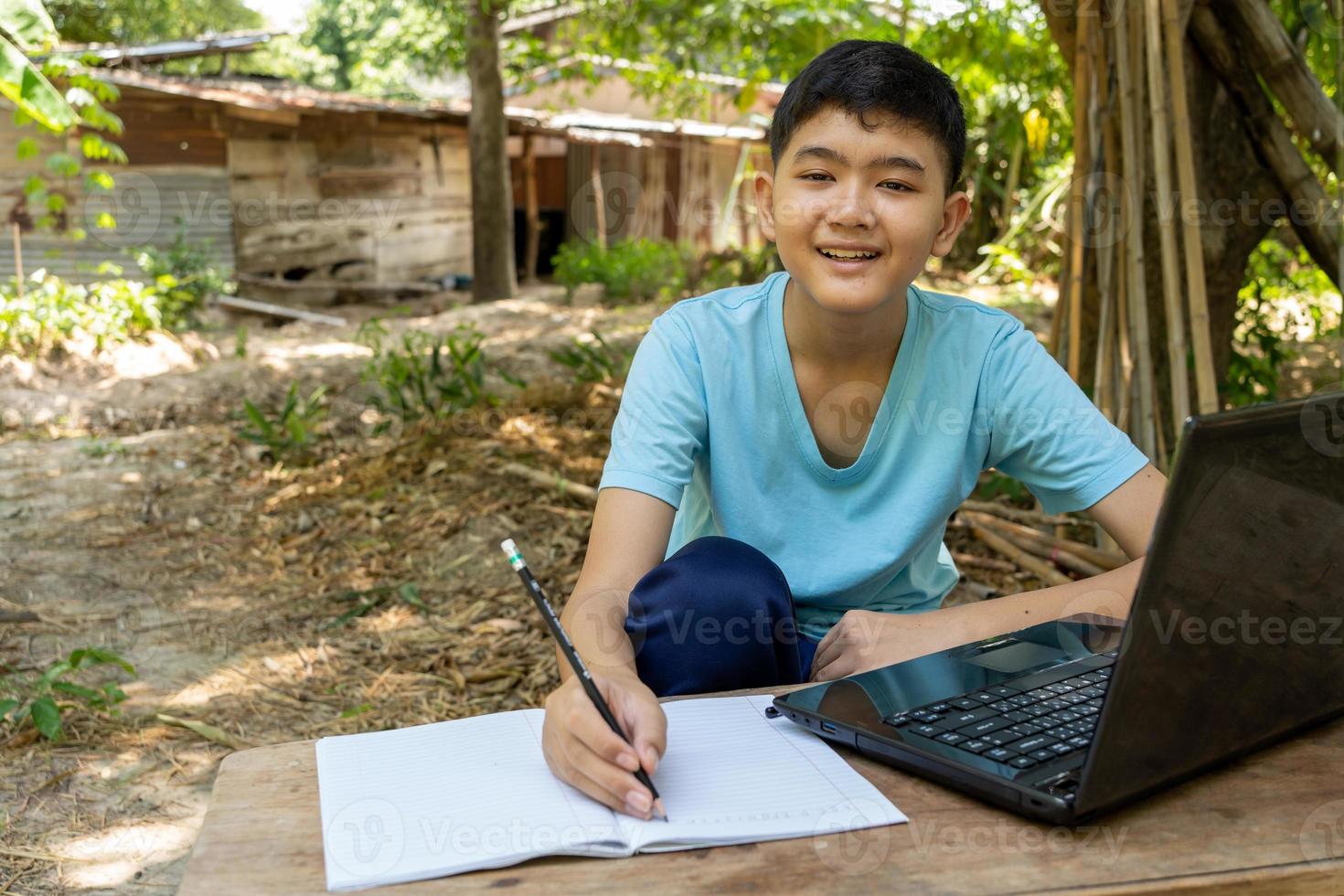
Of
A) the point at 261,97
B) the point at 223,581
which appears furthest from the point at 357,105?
the point at 223,581

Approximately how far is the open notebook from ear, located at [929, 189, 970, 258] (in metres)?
0.95

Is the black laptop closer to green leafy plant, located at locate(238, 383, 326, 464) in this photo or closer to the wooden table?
the wooden table

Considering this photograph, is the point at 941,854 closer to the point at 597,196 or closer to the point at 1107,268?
the point at 1107,268

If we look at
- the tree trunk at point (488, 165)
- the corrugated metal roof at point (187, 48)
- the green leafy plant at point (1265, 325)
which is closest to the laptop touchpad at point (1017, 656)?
the green leafy plant at point (1265, 325)

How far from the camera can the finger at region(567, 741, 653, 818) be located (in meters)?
1.05

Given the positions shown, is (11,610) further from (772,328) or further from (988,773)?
(988,773)

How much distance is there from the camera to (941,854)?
0.99 m

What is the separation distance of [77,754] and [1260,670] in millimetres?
2665

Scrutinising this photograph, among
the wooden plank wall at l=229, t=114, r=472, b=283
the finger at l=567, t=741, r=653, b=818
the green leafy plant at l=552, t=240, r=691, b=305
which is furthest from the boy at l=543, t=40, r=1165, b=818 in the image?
the wooden plank wall at l=229, t=114, r=472, b=283

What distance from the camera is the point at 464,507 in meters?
4.48

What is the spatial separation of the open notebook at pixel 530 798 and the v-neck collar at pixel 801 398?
64 centimetres

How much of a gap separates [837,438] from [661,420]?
339 millimetres

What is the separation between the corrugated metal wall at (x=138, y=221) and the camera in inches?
405

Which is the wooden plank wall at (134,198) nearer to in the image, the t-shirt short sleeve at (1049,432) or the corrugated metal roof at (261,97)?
the corrugated metal roof at (261,97)
